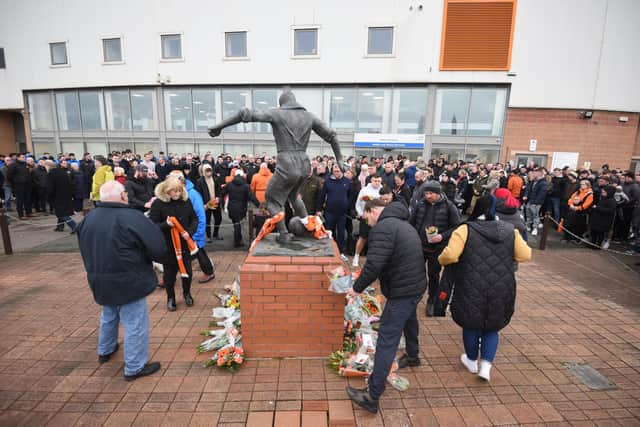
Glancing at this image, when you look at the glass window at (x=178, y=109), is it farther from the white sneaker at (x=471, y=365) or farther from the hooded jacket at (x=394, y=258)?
the white sneaker at (x=471, y=365)

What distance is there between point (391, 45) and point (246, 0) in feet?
25.2

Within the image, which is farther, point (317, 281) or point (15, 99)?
point (15, 99)

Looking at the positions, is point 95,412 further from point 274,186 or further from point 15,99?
point 15,99

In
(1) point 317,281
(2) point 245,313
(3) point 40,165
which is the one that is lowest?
(2) point 245,313

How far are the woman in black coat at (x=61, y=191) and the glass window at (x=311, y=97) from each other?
11.6m

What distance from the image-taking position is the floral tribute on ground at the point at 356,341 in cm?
318

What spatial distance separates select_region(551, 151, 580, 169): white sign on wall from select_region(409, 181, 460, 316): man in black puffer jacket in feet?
52.8

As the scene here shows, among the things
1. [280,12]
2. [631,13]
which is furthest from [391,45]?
[631,13]

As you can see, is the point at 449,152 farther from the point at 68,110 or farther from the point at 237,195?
the point at 68,110

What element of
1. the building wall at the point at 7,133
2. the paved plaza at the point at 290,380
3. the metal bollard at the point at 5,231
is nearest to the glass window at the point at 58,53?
the building wall at the point at 7,133

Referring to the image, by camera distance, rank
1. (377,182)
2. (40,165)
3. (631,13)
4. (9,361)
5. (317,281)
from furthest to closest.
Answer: (631,13)
(40,165)
(377,182)
(9,361)
(317,281)

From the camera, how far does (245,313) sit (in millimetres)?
3387

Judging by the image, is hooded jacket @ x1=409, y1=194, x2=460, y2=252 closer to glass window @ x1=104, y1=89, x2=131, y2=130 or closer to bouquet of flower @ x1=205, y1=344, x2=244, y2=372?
bouquet of flower @ x1=205, y1=344, x2=244, y2=372

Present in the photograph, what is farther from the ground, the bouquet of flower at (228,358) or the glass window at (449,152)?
the glass window at (449,152)
